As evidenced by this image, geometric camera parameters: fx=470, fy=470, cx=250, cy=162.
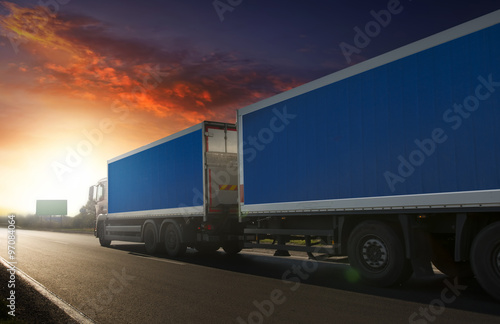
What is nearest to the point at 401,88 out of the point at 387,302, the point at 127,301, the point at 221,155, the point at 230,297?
the point at 387,302

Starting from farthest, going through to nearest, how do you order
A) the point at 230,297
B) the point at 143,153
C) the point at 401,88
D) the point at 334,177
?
the point at 143,153 → the point at 334,177 → the point at 401,88 → the point at 230,297

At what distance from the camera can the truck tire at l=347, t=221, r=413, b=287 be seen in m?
8.23

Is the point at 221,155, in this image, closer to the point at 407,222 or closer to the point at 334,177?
the point at 334,177

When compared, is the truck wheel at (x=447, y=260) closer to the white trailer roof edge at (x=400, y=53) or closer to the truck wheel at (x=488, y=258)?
the truck wheel at (x=488, y=258)

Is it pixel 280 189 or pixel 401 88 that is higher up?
pixel 401 88

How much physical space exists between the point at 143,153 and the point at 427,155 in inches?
475

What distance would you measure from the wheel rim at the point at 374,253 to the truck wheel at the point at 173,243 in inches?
289

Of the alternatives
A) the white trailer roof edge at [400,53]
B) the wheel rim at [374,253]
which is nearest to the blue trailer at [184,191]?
the white trailer roof edge at [400,53]

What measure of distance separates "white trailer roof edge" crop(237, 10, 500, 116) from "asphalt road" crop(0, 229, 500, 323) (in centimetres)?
404

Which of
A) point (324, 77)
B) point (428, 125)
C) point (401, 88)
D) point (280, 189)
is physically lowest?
point (280, 189)

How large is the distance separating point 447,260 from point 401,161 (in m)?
2.04

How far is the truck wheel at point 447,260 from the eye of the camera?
27.1 feet

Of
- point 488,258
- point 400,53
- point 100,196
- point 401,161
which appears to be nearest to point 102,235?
point 100,196

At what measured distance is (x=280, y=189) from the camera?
11.0m
